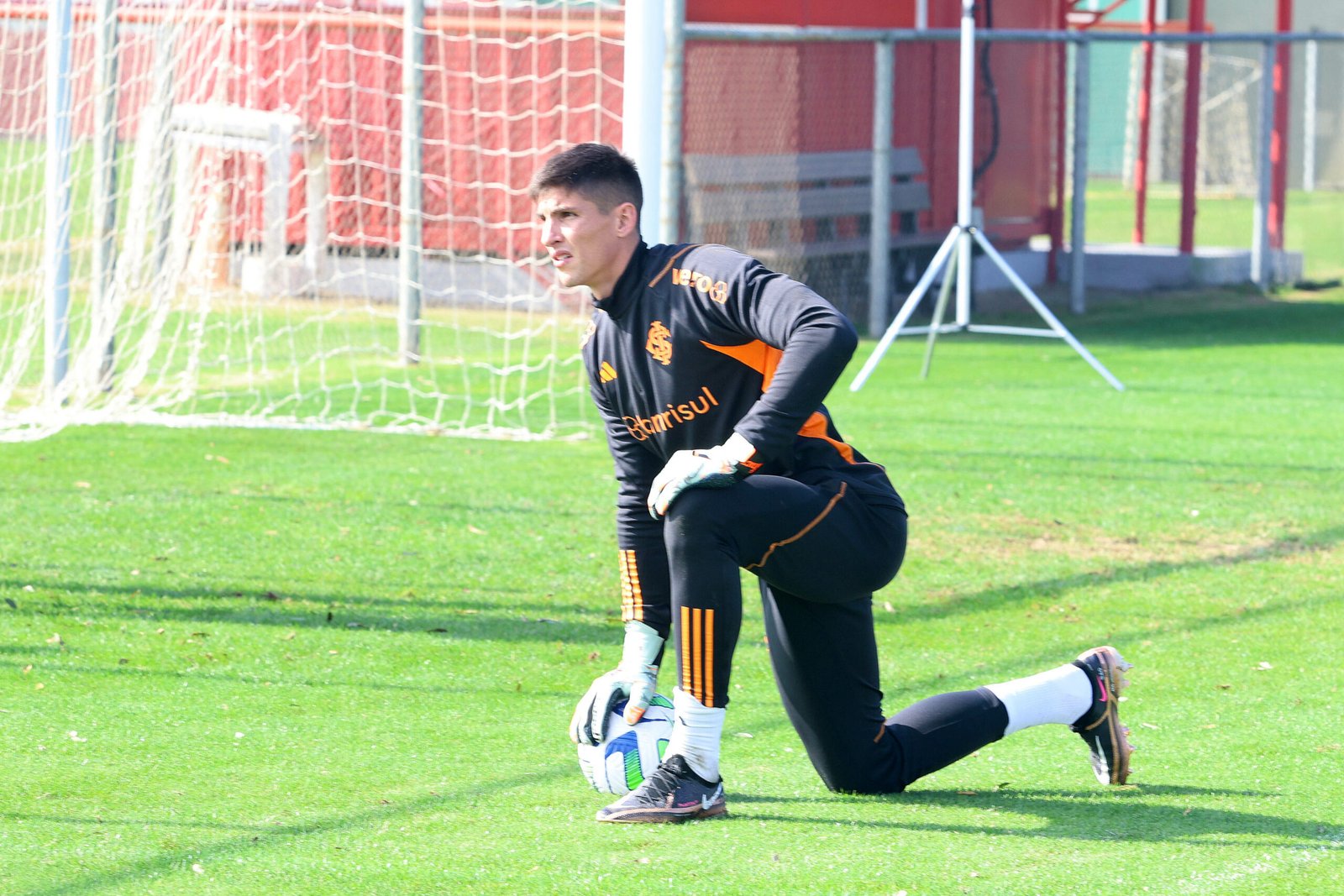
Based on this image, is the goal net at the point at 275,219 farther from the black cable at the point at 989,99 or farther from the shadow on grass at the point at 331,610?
the black cable at the point at 989,99

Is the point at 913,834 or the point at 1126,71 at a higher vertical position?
the point at 1126,71

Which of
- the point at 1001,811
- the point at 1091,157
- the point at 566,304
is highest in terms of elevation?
the point at 1091,157

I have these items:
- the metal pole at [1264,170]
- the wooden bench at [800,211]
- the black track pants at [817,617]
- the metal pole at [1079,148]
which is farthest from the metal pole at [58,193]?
the metal pole at [1264,170]

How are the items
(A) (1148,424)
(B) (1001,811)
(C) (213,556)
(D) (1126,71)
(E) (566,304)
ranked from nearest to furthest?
(B) (1001,811)
(C) (213,556)
(A) (1148,424)
(E) (566,304)
(D) (1126,71)

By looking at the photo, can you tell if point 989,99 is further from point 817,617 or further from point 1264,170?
point 817,617

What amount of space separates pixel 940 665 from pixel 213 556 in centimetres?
295

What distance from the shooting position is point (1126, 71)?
32.6m

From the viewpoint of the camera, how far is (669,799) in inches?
152

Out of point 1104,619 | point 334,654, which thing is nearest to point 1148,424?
point 1104,619

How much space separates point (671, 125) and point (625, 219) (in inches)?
201

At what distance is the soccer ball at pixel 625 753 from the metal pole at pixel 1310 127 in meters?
23.6

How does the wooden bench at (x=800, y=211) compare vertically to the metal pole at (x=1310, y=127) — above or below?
below

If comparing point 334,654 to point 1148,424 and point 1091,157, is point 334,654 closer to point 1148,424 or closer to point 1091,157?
point 1148,424

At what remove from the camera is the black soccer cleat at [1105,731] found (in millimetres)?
4160
